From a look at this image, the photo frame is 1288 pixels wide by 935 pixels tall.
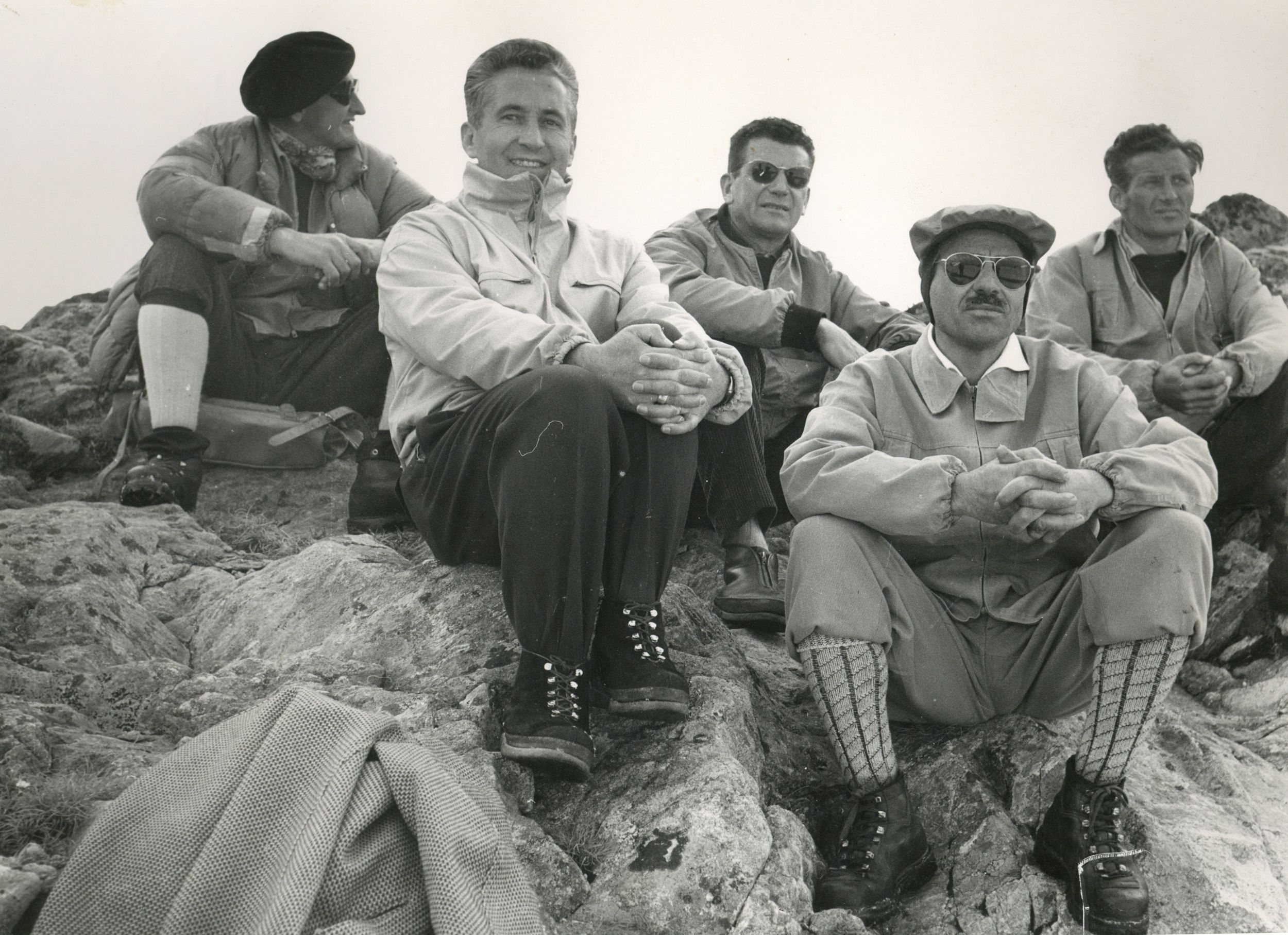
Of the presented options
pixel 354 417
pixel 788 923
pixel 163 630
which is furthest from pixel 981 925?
pixel 354 417

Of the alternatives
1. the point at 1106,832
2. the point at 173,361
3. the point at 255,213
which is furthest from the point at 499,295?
the point at 1106,832

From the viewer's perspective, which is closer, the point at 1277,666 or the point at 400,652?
the point at 400,652

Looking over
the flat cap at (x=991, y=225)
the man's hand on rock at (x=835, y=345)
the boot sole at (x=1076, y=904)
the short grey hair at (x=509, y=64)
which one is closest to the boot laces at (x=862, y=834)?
the boot sole at (x=1076, y=904)

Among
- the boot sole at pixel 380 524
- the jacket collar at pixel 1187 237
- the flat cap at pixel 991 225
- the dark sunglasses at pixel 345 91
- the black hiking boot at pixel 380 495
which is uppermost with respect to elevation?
the dark sunglasses at pixel 345 91

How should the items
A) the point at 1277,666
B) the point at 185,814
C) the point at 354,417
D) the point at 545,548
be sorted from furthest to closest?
the point at 354,417, the point at 1277,666, the point at 545,548, the point at 185,814

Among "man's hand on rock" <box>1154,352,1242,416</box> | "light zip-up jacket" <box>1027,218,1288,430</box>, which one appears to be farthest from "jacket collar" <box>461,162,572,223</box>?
"man's hand on rock" <box>1154,352,1242,416</box>

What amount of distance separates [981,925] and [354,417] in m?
3.00

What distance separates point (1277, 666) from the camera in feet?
13.2

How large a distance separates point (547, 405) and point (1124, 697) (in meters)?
1.51

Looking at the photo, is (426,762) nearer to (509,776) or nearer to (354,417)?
(509,776)

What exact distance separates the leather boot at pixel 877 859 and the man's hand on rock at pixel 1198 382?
2.22m

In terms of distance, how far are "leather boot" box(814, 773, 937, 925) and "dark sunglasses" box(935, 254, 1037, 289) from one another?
4.56 ft

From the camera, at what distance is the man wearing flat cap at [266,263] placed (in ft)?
14.1

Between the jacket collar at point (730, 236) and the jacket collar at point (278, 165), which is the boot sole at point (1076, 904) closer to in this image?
the jacket collar at point (730, 236)
